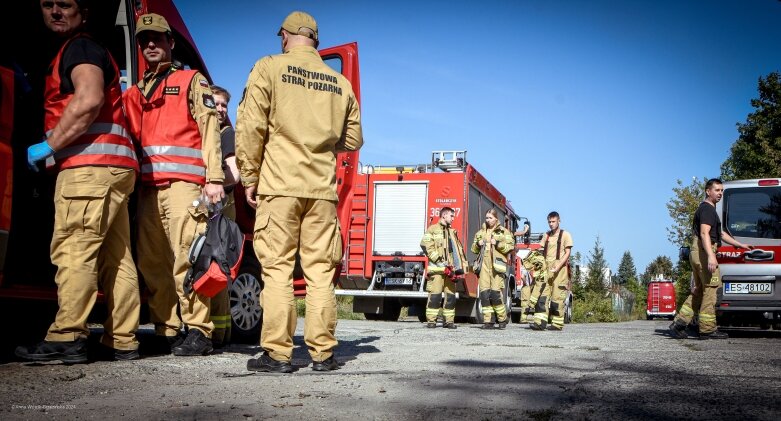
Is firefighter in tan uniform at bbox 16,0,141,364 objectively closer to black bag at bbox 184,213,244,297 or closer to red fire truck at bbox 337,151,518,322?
black bag at bbox 184,213,244,297

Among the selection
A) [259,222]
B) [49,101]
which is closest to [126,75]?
[49,101]

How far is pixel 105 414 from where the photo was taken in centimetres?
317

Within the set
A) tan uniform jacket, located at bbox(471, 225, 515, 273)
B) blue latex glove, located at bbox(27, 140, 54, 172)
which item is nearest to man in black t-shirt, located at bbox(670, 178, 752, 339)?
tan uniform jacket, located at bbox(471, 225, 515, 273)

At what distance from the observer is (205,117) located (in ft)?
17.7

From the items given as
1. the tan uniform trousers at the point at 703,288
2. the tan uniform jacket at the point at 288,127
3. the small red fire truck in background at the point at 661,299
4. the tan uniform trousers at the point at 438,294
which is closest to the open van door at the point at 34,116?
the tan uniform jacket at the point at 288,127

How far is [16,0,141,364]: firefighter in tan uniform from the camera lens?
4.58 meters

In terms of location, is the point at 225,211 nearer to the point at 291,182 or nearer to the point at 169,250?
the point at 169,250

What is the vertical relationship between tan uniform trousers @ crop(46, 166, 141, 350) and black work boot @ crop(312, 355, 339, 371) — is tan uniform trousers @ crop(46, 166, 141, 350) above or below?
above

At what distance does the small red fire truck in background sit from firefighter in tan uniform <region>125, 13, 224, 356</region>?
32893 millimetres

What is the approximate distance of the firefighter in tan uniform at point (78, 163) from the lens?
4578mm

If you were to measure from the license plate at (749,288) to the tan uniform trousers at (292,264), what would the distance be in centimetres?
752

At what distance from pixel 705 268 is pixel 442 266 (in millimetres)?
4396

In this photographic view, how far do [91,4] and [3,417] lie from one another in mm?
3868

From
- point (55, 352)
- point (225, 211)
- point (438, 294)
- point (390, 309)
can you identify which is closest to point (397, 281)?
point (390, 309)
